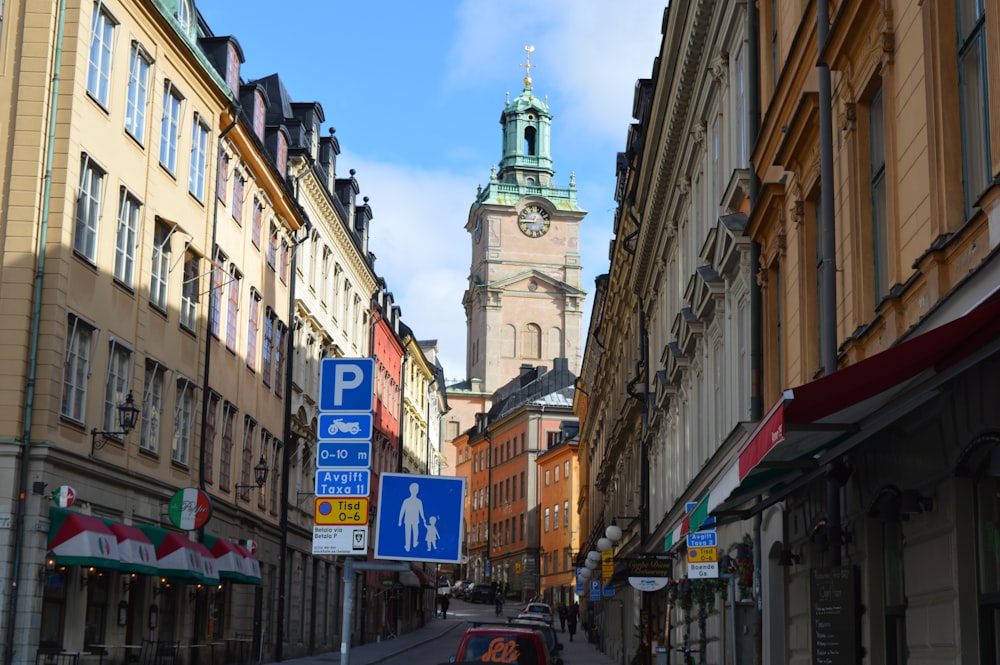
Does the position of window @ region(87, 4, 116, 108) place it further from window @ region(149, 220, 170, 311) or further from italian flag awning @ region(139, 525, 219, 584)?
italian flag awning @ region(139, 525, 219, 584)

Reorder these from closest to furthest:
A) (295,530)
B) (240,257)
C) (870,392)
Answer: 1. (870,392)
2. (240,257)
3. (295,530)

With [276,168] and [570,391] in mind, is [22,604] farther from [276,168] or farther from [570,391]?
[570,391]

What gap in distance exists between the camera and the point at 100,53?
25.6 m

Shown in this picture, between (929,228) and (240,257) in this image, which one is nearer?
(929,228)

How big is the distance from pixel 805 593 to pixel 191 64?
65.2 ft

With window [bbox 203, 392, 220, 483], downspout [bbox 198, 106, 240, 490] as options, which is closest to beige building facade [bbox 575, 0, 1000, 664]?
downspout [bbox 198, 106, 240, 490]

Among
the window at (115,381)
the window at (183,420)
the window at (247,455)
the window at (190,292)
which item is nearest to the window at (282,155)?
the window at (247,455)

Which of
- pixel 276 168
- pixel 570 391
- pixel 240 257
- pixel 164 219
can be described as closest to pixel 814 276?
pixel 164 219

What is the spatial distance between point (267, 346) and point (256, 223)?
395 cm

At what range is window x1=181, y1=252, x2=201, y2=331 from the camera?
1224 inches

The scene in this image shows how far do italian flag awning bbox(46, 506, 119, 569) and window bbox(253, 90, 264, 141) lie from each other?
16.1 metres

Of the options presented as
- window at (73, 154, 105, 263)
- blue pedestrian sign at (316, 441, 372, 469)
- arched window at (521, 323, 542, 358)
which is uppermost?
arched window at (521, 323, 542, 358)

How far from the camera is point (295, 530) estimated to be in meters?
45.0

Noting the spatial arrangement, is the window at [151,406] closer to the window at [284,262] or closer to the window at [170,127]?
the window at [170,127]
